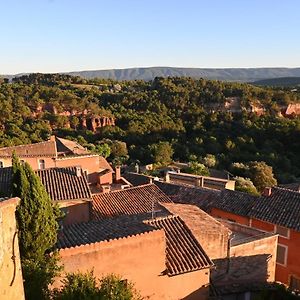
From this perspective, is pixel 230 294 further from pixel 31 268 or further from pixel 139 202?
pixel 31 268

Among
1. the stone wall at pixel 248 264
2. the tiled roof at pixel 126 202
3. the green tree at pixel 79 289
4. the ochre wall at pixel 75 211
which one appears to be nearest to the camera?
the green tree at pixel 79 289

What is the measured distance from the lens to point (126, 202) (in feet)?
66.0

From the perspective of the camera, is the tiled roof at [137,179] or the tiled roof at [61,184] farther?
the tiled roof at [137,179]

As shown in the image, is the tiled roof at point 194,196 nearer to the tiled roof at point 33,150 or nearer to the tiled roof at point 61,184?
the tiled roof at point 61,184

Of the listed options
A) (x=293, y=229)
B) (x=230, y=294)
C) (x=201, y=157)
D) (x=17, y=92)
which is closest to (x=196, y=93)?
(x=201, y=157)

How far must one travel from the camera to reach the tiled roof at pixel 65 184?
18.6m

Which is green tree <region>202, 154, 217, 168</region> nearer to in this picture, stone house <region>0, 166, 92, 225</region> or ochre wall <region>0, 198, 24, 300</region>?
stone house <region>0, 166, 92, 225</region>

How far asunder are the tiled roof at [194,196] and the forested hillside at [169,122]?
2245 centimetres

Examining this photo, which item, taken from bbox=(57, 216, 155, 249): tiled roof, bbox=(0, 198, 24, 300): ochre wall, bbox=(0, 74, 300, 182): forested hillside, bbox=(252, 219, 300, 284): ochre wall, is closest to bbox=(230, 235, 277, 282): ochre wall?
bbox=(252, 219, 300, 284): ochre wall

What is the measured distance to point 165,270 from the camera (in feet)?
43.1

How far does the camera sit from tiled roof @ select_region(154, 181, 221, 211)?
25234mm

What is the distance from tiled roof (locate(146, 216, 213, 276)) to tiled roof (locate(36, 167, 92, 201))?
17.8 feet

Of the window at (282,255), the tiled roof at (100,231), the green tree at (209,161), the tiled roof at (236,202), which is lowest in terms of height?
the green tree at (209,161)

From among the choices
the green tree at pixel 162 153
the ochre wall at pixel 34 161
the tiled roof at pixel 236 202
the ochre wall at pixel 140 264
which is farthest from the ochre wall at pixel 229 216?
the green tree at pixel 162 153
